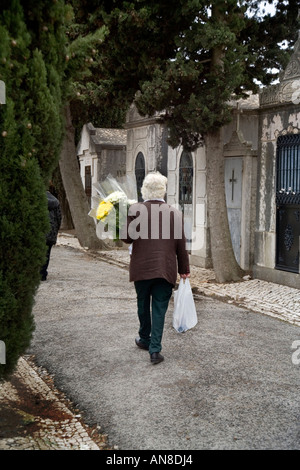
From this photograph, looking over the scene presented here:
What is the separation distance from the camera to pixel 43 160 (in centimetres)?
408

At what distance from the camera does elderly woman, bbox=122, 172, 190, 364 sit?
5.48 metres

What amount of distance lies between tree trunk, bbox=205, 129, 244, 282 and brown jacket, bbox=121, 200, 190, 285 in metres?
4.98

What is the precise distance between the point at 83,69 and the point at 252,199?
24.2 ft

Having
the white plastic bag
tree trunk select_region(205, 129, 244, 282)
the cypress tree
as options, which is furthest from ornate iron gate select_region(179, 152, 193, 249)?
the cypress tree

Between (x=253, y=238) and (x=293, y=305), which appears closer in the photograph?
(x=293, y=305)

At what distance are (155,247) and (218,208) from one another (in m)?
5.15

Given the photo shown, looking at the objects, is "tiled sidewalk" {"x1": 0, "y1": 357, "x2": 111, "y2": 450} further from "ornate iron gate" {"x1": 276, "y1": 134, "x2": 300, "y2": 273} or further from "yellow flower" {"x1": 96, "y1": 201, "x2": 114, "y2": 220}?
"ornate iron gate" {"x1": 276, "y1": 134, "x2": 300, "y2": 273}

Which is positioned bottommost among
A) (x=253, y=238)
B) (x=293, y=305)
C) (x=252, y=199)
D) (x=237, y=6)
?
(x=293, y=305)

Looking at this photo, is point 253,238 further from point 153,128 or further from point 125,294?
point 153,128

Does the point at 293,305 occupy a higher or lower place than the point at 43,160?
lower

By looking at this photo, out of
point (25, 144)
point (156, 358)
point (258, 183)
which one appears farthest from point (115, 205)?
point (258, 183)

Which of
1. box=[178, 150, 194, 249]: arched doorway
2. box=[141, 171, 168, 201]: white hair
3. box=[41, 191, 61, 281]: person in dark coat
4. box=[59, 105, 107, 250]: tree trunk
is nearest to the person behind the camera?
box=[141, 171, 168, 201]: white hair

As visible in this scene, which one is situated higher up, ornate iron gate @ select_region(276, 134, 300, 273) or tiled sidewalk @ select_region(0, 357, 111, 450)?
ornate iron gate @ select_region(276, 134, 300, 273)
